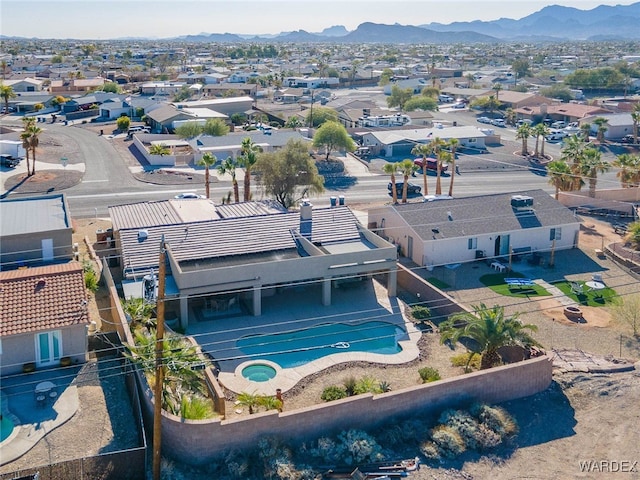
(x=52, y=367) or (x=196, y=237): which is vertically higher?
(x=196, y=237)

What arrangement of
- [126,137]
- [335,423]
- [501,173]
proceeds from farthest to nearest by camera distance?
[126,137] < [501,173] < [335,423]

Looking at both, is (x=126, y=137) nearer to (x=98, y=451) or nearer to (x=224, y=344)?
(x=224, y=344)

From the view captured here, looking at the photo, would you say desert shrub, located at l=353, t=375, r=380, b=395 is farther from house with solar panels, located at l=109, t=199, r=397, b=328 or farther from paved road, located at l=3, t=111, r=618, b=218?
paved road, located at l=3, t=111, r=618, b=218

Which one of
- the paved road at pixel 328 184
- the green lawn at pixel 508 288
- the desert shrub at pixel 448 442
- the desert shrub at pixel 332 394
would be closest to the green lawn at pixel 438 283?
the green lawn at pixel 508 288

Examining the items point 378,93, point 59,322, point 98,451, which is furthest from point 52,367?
point 378,93

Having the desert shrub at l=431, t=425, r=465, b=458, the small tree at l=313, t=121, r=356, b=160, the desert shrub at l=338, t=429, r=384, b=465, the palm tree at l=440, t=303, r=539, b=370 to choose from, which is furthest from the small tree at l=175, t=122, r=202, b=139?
the desert shrub at l=431, t=425, r=465, b=458

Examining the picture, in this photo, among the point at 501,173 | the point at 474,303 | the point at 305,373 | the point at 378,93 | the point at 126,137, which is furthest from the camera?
the point at 378,93

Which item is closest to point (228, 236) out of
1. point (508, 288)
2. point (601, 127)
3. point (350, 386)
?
point (350, 386)

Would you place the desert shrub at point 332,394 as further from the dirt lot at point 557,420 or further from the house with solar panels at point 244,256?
the house with solar panels at point 244,256

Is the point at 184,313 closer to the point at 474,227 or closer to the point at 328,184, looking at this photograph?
the point at 474,227
